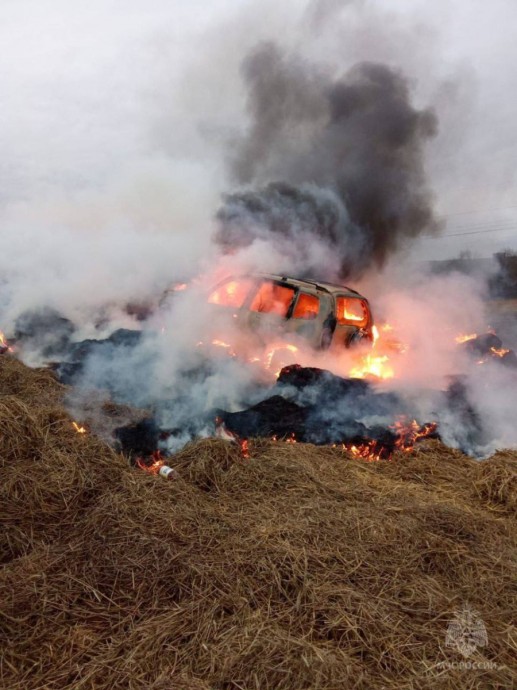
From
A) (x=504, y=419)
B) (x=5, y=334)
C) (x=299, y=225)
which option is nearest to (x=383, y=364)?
(x=504, y=419)

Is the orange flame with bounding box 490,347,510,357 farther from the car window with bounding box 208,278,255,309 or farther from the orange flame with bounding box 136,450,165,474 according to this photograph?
the orange flame with bounding box 136,450,165,474

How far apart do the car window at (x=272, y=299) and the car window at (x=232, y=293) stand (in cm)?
25

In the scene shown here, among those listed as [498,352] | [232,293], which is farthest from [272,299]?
[498,352]

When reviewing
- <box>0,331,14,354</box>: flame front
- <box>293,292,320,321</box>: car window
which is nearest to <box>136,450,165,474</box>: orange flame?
<box>293,292,320,321</box>: car window

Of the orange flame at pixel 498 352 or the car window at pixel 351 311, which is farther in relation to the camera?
the orange flame at pixel 498 352

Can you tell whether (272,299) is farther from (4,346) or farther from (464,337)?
(464,337)

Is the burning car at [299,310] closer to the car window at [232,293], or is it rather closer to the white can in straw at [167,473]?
the car window at [232,293]

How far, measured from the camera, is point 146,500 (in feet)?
10.6

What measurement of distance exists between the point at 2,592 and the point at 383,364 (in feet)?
23.2

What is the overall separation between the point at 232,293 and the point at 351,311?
2.05 meters

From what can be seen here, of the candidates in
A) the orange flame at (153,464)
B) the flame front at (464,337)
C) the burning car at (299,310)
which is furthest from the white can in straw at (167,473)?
the flame front at (464,337)

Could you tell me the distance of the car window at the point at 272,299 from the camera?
7352 mm

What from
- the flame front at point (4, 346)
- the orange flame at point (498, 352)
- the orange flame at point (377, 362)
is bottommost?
the flame front at point (4, 346)

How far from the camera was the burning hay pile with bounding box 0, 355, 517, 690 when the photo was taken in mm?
2041
